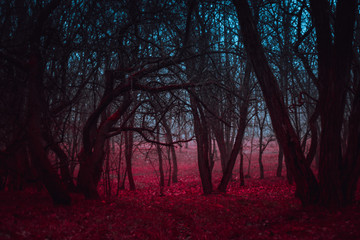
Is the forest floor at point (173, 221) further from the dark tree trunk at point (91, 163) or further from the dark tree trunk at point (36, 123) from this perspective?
the dark tree trunk at point (36, 123)

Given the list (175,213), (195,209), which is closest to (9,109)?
(175,213)

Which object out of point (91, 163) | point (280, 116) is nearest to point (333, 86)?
point (280, 116)

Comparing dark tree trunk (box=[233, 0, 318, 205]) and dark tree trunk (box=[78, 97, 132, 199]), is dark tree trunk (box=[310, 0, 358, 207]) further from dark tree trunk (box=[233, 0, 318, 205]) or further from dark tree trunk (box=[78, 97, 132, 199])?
dark tree trunk (box=[78, 97, 132, 199])

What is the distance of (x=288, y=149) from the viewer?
5.48m

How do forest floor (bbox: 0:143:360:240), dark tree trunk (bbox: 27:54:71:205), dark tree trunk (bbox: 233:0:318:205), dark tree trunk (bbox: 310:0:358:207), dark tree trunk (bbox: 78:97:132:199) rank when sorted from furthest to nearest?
dark tree trunk (bbox: 78:97:132:199), dark tree trunk (bbox: 27:54:71:205), dark tree trunk (bbox: 233:0:318:205), dark tree trunk (bbox: 310:0:358:207), forest floor (bbox: 0:143:360:240)

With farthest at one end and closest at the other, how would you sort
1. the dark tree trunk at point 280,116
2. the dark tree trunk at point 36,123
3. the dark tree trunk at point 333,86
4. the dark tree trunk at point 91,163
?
the dark tree trunk at point 91,163 → the dark tree trunk at point 36,123 → the dark tree trunk at point 280,116 → the dark tree trunk at point 333,86

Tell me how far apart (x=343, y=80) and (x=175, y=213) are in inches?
189

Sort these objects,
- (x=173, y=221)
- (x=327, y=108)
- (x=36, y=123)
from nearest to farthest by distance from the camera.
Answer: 1. (x=327, y=108)
2. (x=173, y=221)
3. (x=36, y=123)

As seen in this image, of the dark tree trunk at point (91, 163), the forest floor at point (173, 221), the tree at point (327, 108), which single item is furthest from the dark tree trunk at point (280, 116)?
the dark tree trunk at point (91, 163)

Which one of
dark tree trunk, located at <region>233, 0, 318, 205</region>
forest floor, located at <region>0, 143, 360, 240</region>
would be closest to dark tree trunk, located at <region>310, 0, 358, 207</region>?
dark tree trunk, located at <region>233, 0, 318, 205</region>

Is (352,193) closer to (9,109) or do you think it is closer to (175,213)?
(175,213)

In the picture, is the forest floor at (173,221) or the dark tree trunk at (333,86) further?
the dark tree trunk at (333,86)

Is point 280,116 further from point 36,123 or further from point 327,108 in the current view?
point 36,123

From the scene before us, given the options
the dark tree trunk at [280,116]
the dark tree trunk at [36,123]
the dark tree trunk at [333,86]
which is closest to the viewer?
the dark tree trunk at [333,86]
